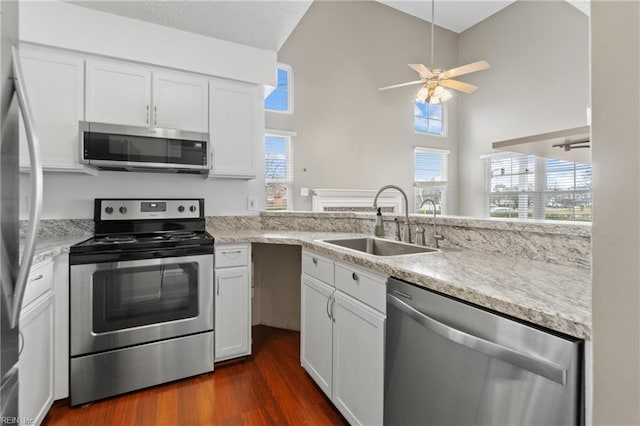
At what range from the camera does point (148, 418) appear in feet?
→ 5.66

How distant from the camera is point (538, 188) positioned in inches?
205

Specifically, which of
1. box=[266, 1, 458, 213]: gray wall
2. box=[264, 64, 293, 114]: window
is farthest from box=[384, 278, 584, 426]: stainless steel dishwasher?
box=[264, 64, 293, 114]: window

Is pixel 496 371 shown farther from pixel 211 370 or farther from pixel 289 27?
pixel 289 27

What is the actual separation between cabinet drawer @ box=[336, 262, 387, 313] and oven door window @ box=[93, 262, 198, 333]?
1.07 m

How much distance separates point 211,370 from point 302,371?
2.05ft

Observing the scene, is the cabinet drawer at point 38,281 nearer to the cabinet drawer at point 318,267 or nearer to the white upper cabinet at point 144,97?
the white upper cabinet at point 144,97

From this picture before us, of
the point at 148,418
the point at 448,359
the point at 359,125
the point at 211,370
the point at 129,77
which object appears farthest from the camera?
the point at 359,125

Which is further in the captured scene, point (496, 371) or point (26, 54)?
point (26, 54)

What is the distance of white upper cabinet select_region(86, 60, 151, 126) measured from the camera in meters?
2.24

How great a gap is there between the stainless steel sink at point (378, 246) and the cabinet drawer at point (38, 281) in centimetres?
148

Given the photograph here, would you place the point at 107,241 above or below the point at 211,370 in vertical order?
above

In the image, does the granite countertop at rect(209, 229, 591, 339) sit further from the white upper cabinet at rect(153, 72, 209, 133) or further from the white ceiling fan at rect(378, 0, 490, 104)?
the white ceiling fan at rect(378, 0, 490, 104)

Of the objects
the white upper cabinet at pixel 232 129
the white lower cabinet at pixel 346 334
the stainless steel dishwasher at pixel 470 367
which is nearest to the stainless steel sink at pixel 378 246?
the white lower cabinet at pixel 346 334

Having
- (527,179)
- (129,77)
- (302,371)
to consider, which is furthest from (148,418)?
(527,179)
